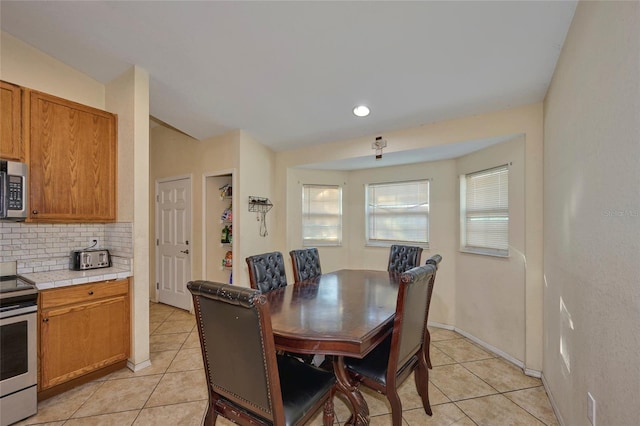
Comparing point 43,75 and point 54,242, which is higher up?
point 43,75

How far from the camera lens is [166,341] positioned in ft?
10.2

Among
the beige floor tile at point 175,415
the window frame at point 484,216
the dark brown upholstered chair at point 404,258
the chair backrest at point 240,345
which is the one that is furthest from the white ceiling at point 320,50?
the beige floor tile at point 175,415

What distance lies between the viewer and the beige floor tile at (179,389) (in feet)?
6.93

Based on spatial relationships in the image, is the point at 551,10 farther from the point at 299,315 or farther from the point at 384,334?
the point at 299,315

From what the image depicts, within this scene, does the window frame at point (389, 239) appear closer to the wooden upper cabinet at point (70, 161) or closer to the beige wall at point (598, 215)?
the beige wall at point (598, 215)

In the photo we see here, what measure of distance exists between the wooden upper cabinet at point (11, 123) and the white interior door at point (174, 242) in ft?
6.66

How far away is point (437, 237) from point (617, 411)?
102 inches

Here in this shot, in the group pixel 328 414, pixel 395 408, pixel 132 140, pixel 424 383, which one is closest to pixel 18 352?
pixel 132 140

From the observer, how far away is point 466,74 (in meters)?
2.21

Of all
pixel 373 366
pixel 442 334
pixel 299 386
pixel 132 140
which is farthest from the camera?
pixel 442 334

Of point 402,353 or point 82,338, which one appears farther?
point 82,338

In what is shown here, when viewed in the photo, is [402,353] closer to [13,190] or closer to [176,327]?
[13,190]

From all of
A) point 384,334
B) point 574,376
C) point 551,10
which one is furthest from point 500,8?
point 574,376

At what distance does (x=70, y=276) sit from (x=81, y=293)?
163 mm
